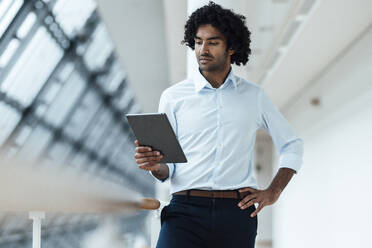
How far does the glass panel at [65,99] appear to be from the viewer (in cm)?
1124

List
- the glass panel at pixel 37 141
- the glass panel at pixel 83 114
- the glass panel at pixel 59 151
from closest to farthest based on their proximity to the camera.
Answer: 1. the glass panel at pixel 37 141
2. the glass panel at pixel 59 151
3. the glass panel at pixel 83 114

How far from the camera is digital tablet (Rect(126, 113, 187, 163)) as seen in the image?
175 cm

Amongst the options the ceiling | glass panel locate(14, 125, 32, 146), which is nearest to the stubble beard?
the ceiling

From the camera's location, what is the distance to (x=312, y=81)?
883 centimetres

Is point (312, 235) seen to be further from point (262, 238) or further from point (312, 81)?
point (262, 238)

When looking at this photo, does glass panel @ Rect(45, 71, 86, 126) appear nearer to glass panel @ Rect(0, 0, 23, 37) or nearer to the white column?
glass panel @ Rect(0, 0, 23, 37)

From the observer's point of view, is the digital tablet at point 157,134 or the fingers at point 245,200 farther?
the fingers at point 245,200

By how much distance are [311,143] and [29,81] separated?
16.1ft

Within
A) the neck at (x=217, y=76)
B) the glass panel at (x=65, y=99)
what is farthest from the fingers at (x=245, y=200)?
the glass panel at (x=65, y=99)

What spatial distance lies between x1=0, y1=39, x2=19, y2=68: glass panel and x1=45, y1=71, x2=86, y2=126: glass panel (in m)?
3.03

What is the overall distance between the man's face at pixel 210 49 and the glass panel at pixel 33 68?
21.5 ft

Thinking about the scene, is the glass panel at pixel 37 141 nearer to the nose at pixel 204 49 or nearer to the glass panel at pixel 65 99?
the glass panel at pixel 65 99

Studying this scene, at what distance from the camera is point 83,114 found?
525 inches

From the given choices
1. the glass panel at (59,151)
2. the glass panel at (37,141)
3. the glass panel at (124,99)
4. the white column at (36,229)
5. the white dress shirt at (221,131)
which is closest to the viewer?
the white column at (36,229)
